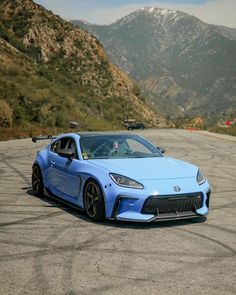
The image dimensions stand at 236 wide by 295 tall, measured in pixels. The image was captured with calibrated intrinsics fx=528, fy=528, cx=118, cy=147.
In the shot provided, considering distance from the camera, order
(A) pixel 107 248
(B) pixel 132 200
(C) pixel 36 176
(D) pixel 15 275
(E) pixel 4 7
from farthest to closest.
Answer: (E) pixel 4 7, (C) pixel 36 176, (B) pixel 132 200, (A) pixel 107 248, (D) pixel 15 275

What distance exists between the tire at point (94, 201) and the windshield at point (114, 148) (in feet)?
2.30

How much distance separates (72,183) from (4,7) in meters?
80.3

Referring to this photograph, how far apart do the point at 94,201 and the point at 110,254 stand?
1747 mm

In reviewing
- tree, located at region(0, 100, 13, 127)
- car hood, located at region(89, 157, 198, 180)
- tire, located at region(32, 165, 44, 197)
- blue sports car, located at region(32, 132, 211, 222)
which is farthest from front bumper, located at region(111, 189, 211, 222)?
tree, located at region(0, 100, 13, 127)

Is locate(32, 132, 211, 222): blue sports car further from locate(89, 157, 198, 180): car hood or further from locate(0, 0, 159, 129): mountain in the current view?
locate(0, 0, 159, 129): mountain

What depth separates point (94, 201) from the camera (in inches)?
299

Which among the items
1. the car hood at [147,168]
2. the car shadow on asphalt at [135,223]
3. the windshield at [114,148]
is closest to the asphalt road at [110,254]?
the car shadow on asphalt at [135,223]

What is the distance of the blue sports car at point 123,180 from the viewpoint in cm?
711

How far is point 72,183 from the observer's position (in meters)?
8.36

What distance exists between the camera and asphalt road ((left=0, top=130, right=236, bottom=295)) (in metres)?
4.84

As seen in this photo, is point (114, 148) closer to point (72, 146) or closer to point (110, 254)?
point (72, 146)

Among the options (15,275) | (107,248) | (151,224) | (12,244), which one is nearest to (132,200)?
(151,224)

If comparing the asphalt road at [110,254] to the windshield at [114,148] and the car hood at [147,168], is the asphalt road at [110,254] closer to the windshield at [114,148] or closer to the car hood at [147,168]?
the car hood at [147,168]

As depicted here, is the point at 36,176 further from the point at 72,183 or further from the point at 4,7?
the point at 4,7
